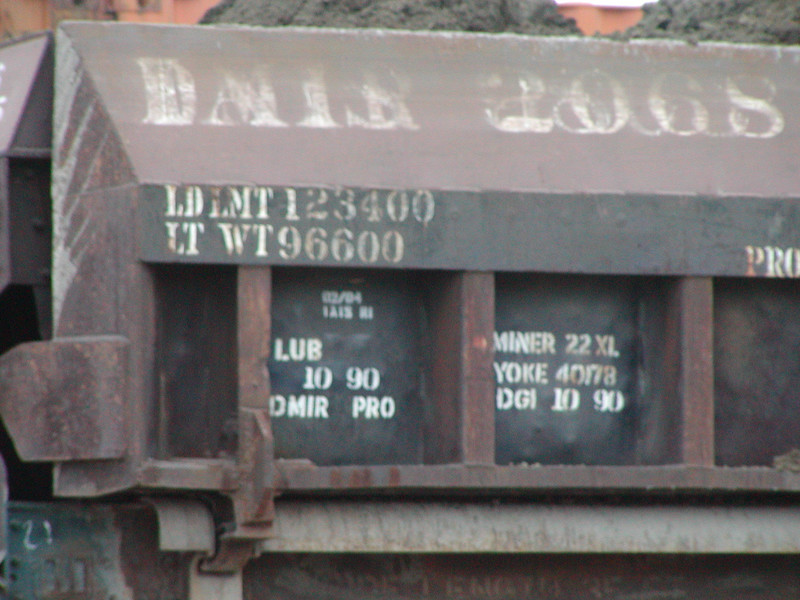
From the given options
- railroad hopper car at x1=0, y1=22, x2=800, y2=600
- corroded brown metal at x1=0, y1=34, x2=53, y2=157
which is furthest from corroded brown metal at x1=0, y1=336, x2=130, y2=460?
corroded brown metal at x1=0, y1=34, x2=53, y2=157

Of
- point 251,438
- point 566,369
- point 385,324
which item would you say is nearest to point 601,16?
point 566,369

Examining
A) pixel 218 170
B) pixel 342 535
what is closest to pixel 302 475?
pixel 342 535

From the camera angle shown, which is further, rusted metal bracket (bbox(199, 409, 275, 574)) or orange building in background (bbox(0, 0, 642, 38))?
orange building in background (bbox(0, 0, 642, 38))

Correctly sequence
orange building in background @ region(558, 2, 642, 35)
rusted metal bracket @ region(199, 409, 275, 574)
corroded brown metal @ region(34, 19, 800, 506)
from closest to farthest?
rusted metal bracket @ region(199, 409, 275, 574), corroded brown metal @ region(34, 19, 800, 506), orange building in background @ region(558, 2, 642, 35)

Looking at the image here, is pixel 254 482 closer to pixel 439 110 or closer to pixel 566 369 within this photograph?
pixel 566 369

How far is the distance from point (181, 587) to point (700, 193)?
1893 millimetres

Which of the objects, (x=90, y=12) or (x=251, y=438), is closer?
(x=251, y=438)

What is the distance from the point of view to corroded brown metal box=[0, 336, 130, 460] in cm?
331

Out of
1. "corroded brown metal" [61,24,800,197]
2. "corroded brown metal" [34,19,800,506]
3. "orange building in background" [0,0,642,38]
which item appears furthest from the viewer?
"orange building in background" [0,0,642,38]

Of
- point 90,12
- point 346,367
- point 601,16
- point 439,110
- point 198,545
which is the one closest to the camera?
point 198,545

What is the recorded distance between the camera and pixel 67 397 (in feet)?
11.0

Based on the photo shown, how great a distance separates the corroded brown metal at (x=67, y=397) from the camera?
3.31 metres

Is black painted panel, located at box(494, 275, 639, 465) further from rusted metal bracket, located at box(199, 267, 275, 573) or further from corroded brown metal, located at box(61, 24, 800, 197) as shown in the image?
rusted metal bracket, located at box(199, 267, 275, 573)

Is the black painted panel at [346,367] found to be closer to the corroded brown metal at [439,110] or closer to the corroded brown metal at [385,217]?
the corroded brown metal at [385,217]
